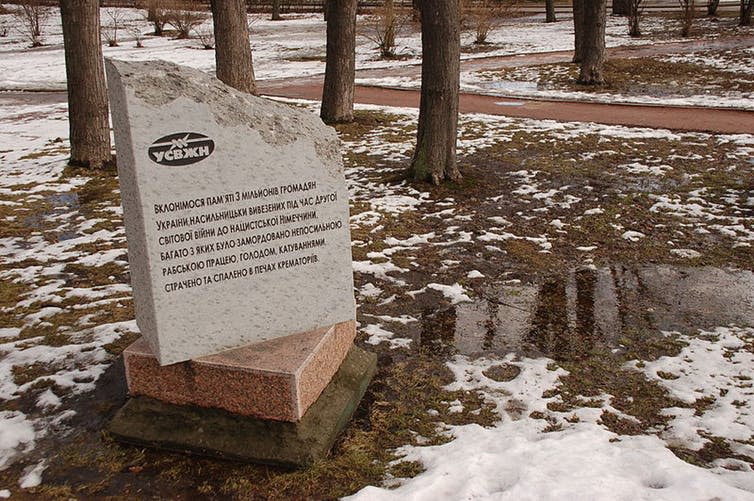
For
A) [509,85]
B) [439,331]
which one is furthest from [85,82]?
[509,85]

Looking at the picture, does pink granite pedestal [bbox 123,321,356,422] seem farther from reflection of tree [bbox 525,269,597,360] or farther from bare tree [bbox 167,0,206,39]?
bare tree [bbox 167,0,206,39]

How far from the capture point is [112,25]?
3550 centimetres

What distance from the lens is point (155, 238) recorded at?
10.3 ft

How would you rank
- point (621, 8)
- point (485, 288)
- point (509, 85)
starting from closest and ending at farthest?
point (485, 288)
point (509, 85)
point (621, 8)

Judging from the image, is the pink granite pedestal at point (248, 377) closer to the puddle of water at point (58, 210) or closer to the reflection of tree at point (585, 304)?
the reflection of tree at point (585, 304)

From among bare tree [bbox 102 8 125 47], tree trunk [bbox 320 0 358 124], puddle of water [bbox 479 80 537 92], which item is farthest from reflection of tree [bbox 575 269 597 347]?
bare tree [bbox 102 8 125 47]

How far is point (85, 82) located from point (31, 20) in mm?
25720

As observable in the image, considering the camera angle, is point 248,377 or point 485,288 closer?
point 248,377

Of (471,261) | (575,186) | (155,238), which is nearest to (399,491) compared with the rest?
(155,238)

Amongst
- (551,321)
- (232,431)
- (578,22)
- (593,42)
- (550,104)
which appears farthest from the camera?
(578,22)

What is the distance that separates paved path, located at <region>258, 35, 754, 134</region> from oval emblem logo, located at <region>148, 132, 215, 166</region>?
31.5 feet

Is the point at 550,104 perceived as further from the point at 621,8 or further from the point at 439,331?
the point at 621,8

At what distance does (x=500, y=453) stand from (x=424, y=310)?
1.87 meters

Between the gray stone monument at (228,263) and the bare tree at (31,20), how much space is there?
30.8 meters
